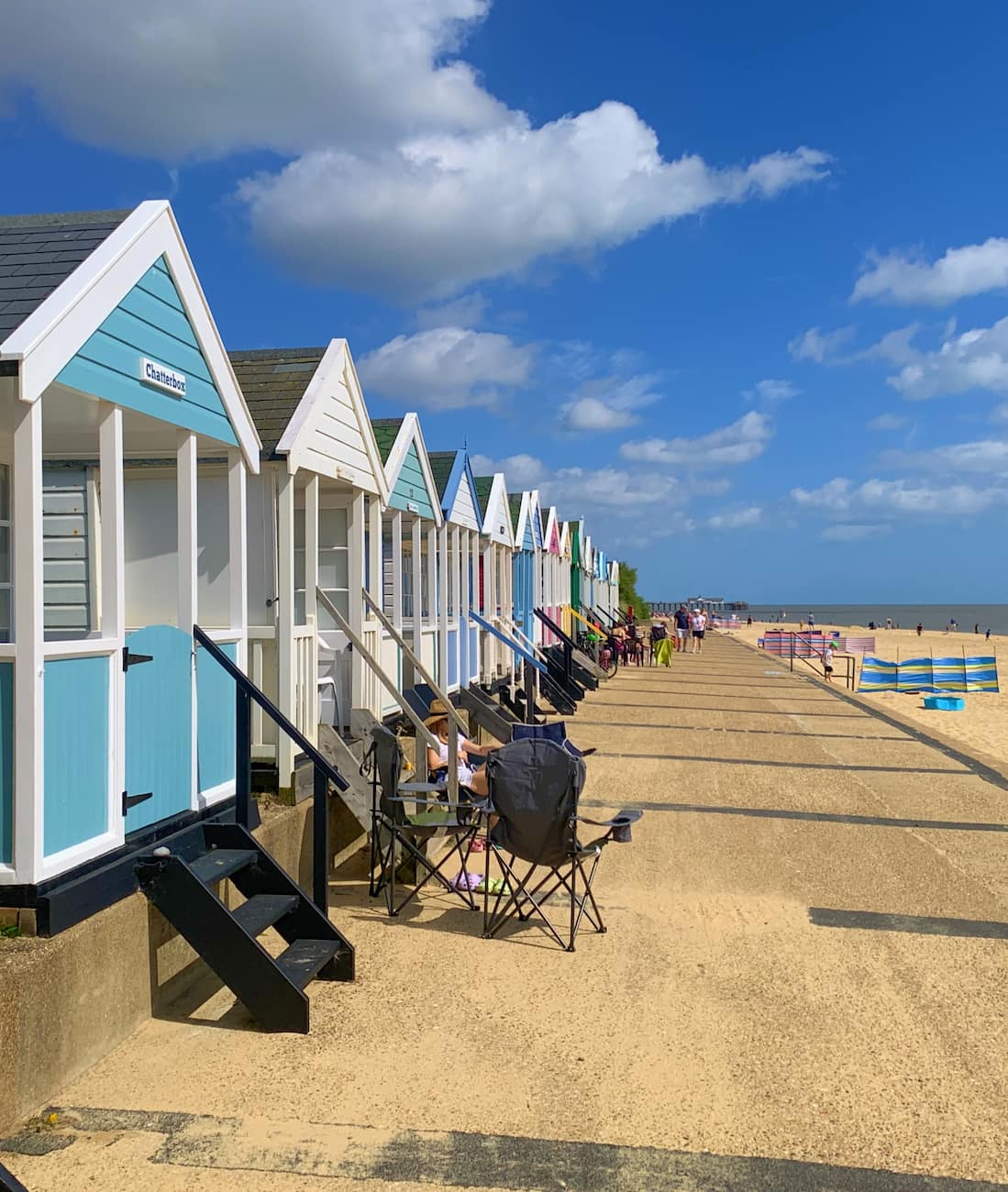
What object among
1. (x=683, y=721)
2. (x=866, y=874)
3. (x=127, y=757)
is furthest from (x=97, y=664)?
(x=683, y=721)

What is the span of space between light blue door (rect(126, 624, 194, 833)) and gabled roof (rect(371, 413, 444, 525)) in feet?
13.6

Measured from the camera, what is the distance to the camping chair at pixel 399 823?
19.4ft

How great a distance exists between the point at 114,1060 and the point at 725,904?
11.3 feet

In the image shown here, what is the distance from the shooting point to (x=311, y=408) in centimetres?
671

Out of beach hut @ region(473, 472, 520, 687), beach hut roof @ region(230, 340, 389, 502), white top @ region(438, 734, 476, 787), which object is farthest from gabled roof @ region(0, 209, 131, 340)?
beach hut @ region(473, 472, 520, 687)

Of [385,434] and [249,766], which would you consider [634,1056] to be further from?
[385,434]

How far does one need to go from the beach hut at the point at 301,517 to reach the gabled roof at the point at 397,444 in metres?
0.49

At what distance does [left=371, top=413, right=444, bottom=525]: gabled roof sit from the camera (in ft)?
30.0

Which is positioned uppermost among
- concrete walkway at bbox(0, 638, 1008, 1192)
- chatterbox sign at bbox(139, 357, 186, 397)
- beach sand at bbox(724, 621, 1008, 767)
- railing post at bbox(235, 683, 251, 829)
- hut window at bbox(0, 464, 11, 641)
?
chatterbox sign at bbox(139, 357, 186, 397)

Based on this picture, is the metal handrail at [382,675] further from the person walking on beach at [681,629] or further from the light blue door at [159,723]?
the person walking on beach at [681,629]

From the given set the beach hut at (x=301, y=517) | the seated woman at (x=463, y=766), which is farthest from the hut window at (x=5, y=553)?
the seated woman at (x=463, y=766)

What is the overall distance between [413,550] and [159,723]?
577cm

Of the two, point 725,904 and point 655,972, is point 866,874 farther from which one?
point 655,972

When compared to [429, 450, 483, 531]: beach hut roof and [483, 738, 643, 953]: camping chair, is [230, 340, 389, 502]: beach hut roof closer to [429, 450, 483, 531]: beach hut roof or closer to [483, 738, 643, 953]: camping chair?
[483, 738, 643, 953]: camping chair
